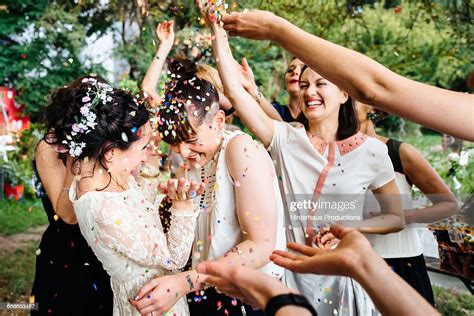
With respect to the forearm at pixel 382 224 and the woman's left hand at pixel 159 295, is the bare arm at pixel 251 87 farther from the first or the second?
the woman's left hand at pixel 159 295

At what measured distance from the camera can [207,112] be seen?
181 cm

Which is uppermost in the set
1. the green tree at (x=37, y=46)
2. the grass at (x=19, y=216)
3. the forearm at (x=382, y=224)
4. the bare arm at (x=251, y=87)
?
the green tree at (x=37, y=46)

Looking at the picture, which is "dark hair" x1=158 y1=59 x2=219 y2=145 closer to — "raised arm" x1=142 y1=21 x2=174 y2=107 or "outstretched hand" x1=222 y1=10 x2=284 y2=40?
"outstretched hand" x1=222 y1=10 x2=284 y2=40

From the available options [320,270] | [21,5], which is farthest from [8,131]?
[320,270]

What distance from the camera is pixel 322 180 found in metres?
2.02

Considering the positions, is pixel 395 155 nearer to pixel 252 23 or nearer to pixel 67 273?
pixel 252 23

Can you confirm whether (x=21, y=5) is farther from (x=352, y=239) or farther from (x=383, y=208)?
(x=352, y=239)

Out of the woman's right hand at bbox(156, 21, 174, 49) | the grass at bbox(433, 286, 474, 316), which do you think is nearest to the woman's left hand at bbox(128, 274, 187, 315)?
the woman's right hand at bbox(156, 21, 174, 49)

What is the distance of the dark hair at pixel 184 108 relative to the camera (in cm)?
178

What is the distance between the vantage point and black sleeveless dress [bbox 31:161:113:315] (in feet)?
7.02

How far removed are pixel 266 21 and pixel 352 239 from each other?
2.38ft

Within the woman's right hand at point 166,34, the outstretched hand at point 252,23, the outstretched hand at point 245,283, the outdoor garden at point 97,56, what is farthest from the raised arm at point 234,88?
the outdoor garden at point 97,56

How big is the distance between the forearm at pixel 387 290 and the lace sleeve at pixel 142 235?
2.39 feet

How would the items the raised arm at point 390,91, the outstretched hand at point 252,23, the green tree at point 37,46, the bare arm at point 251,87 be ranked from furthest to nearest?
the green tree at point 37,46
the bare arm at point 251,87
the outstretched hand at point 252,23
the raised arm at point 390,91
